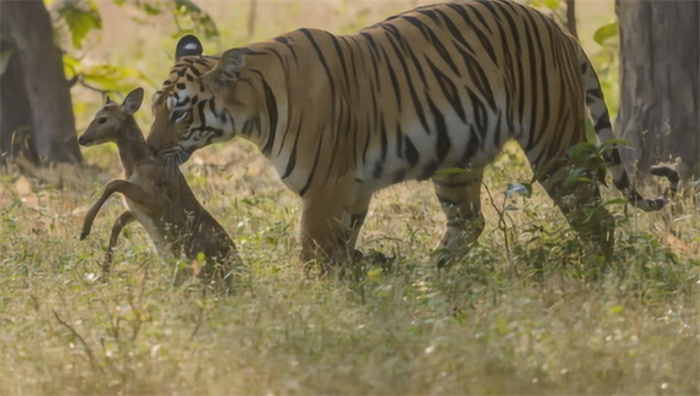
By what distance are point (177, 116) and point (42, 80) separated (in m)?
4.69

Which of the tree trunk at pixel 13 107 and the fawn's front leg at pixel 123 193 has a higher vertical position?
the fawn's front leg at pixel 123 193

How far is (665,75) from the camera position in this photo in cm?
964

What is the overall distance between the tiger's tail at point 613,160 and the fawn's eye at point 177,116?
2.25 metres

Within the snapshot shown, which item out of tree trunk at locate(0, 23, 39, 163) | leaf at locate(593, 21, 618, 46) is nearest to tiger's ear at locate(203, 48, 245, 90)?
leaf at locate(593, 21, 618, 46)

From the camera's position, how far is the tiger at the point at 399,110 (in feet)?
23.8

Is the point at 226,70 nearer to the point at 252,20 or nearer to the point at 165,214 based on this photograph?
the point at 165,214

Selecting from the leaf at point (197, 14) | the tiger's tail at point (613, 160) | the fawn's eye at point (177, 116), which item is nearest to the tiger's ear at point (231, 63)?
the fawn's eye at point (177, 116)

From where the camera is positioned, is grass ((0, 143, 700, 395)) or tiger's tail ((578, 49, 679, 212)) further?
tiger's tail ((578, 49, 679, 212))

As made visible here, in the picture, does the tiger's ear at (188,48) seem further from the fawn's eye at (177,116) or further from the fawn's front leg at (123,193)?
the fawn's front leg at (123,193)

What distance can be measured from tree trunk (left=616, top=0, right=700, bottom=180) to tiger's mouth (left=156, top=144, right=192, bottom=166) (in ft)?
11.4

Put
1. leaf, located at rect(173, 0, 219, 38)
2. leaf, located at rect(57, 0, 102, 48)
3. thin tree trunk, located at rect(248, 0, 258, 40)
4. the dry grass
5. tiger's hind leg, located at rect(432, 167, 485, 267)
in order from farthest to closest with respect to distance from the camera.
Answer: thin tree trunk, located at rect(248, 0, 258, 40) → leaf, located at rect(57, 0, 102, 48) → leaf, located at rect(173, 0, 219, 38) → tiger's hind leg, located at rect(432, 167, 485, 267) → the dry grass

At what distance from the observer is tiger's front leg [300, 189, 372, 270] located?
7.22m

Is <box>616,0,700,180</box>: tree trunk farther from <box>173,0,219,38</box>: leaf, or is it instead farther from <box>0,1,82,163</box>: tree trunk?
<box>0,1,82,163</box>: tree trunk

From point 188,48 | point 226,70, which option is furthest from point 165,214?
point 188,48
